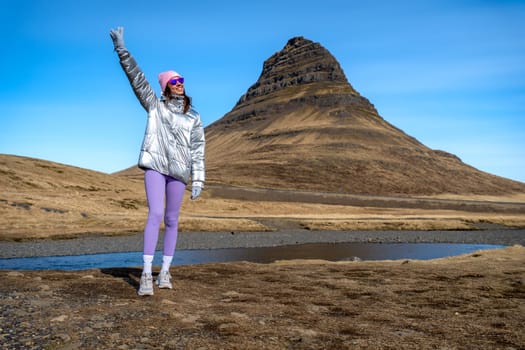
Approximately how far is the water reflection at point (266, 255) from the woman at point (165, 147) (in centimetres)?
1541

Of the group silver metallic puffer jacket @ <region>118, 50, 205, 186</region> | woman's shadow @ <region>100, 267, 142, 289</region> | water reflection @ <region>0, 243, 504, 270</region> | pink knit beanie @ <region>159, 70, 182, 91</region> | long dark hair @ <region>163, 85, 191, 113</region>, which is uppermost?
pink knit beanie @ <region>159, 70, 182, 91</region>

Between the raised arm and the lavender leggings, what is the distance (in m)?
1.37

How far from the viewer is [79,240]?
1352 inches

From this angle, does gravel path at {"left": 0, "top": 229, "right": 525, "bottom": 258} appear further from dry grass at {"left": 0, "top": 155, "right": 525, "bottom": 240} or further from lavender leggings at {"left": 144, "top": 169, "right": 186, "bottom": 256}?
lavender leggings at {"left": 144, "top": 169, "right": 186, "bottom": 256}

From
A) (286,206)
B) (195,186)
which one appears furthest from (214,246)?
(286,206)

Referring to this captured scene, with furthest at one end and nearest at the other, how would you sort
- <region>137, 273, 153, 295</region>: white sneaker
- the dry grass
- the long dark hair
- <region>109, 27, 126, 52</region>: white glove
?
the dry grass < the long dark hair < <region>109, 27, 126, 52</region>: white glove < <region>137, 273, 153, 295</region>: white sneaker

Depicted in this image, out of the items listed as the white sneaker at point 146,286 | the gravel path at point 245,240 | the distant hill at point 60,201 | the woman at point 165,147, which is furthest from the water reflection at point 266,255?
the white sneaker at point 146,286

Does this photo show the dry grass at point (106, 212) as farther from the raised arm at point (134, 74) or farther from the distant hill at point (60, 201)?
the raised arm at point (134, 74)

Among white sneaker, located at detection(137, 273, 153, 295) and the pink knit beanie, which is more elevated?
the pink knit beanie

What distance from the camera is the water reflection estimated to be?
976 inches

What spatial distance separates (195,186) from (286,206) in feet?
212

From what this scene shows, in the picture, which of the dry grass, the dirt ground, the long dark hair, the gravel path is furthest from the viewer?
the dry grass

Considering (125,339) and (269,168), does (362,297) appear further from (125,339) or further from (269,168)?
(269,168)

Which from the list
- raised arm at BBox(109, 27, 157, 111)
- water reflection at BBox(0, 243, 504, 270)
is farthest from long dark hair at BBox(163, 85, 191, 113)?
water reflection at BBox(0, 243, 504, 270)
